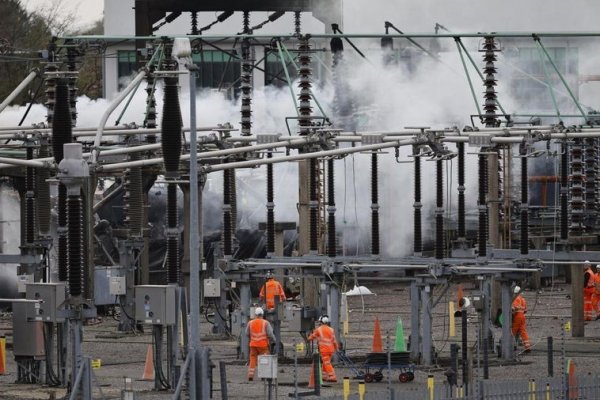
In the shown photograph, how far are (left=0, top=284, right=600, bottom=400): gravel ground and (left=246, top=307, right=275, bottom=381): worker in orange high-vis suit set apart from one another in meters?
0.42

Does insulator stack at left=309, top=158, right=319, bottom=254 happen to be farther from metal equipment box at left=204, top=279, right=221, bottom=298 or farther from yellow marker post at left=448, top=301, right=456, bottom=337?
yellow marker post at left=448, top=301, right=456, bottom=337

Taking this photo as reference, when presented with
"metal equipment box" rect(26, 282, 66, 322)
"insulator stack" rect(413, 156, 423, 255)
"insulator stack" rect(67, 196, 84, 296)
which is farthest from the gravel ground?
"insulator stack" rect(67, 196, 84, 296)

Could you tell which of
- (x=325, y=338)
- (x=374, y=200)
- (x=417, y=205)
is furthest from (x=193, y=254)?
(x=374, y=200)

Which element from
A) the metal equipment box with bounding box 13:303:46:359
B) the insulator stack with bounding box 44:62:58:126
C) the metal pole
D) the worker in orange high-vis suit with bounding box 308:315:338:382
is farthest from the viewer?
the worker in orange high-vis suit with bounding box 308:315:338:382

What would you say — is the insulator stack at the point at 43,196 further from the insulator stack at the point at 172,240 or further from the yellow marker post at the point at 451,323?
the yellow marker post at the point at 451,323

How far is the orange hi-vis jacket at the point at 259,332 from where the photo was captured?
35.2 m

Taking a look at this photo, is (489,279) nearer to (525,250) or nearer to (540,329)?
(525,250)

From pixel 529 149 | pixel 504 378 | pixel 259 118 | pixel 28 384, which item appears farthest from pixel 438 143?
pixel 259 118

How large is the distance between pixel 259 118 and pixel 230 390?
2408 centimetres

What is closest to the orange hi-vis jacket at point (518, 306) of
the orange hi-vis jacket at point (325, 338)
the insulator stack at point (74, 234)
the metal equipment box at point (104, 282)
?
the orange hi-vis jacket at point (325, 338)

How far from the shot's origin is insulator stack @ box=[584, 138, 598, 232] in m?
44.3

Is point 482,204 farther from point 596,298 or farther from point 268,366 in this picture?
point 596,298

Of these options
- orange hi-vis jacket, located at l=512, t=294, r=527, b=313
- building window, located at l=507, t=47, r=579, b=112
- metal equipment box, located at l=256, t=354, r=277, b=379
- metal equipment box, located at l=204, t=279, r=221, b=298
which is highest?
building window, located at l=507, t=47, r=579, b=112

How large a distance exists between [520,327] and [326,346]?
6842mm
